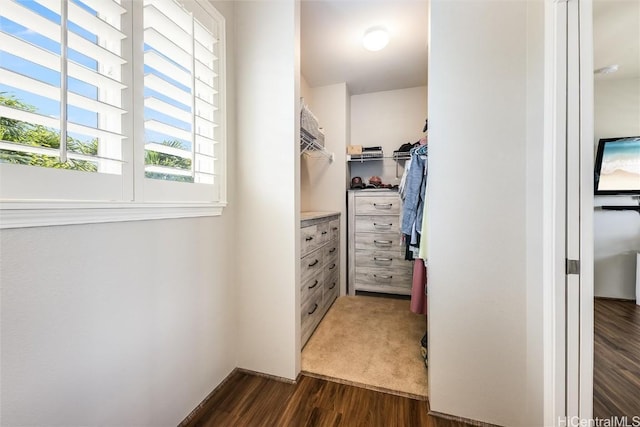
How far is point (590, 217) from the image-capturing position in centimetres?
97

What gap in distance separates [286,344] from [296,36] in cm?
194

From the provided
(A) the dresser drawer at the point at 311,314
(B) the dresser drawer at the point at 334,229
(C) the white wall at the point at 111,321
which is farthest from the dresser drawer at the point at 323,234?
(C) the white wall at the point at 111,321

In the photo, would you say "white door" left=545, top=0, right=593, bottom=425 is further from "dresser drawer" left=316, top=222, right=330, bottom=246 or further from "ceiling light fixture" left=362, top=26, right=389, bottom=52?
"dresser drawer" left=316, top=222, right=330, bottom=246

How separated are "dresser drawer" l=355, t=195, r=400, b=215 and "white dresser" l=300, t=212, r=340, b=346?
0.31 meters

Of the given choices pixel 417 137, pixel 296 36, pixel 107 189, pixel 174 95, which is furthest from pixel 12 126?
pixel 417 137

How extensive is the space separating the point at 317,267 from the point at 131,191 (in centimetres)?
155

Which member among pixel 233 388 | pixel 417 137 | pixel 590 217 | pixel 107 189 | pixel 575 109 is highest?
pixel 417 137

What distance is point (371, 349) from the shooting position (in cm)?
191

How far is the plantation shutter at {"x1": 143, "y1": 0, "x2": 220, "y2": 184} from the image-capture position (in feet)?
3.58

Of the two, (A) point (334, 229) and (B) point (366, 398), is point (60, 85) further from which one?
(A) point (334, 229)

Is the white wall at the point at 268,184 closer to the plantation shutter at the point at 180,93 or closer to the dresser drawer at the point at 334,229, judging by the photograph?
the plantation shutter at the point at 180,93

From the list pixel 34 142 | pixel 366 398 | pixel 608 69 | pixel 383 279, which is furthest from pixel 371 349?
pixel 34 142

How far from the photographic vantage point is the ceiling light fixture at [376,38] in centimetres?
208

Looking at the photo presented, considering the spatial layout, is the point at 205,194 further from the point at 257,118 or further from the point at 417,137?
the point at 417,137
